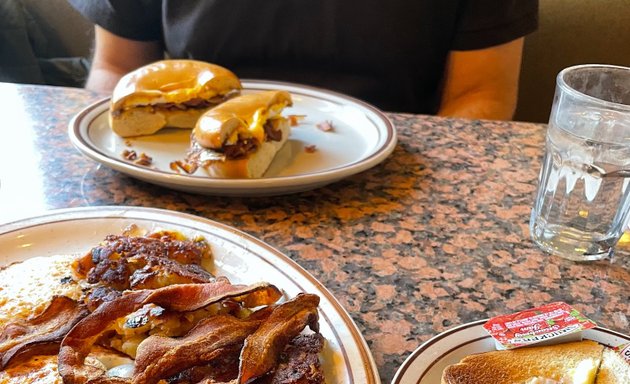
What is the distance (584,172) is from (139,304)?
69 cm

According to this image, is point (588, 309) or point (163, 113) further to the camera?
point (163, 113)

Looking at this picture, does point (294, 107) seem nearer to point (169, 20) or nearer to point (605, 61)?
point (169, 20)

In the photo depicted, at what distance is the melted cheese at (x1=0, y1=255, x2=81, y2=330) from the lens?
2.38ft

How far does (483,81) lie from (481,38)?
13cm

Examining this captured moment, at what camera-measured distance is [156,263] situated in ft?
2.59

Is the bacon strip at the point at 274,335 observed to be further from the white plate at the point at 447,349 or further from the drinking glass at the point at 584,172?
the drinking glass at the point at 584,172

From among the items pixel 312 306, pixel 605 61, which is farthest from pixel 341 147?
pixel 605 61

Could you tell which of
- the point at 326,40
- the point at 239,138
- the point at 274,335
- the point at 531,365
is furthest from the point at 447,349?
the point at 326,40

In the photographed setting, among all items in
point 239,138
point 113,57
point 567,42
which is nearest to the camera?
point 239,138

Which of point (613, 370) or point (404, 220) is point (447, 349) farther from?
point (404, 220)

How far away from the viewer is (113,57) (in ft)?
6.18

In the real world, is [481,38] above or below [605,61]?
above

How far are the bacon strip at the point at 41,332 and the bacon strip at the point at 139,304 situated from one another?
0.12ft

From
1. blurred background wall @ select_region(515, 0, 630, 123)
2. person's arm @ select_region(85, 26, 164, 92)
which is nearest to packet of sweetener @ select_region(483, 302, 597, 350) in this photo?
person's arm @ select_region(85, 26, 164, 92)
